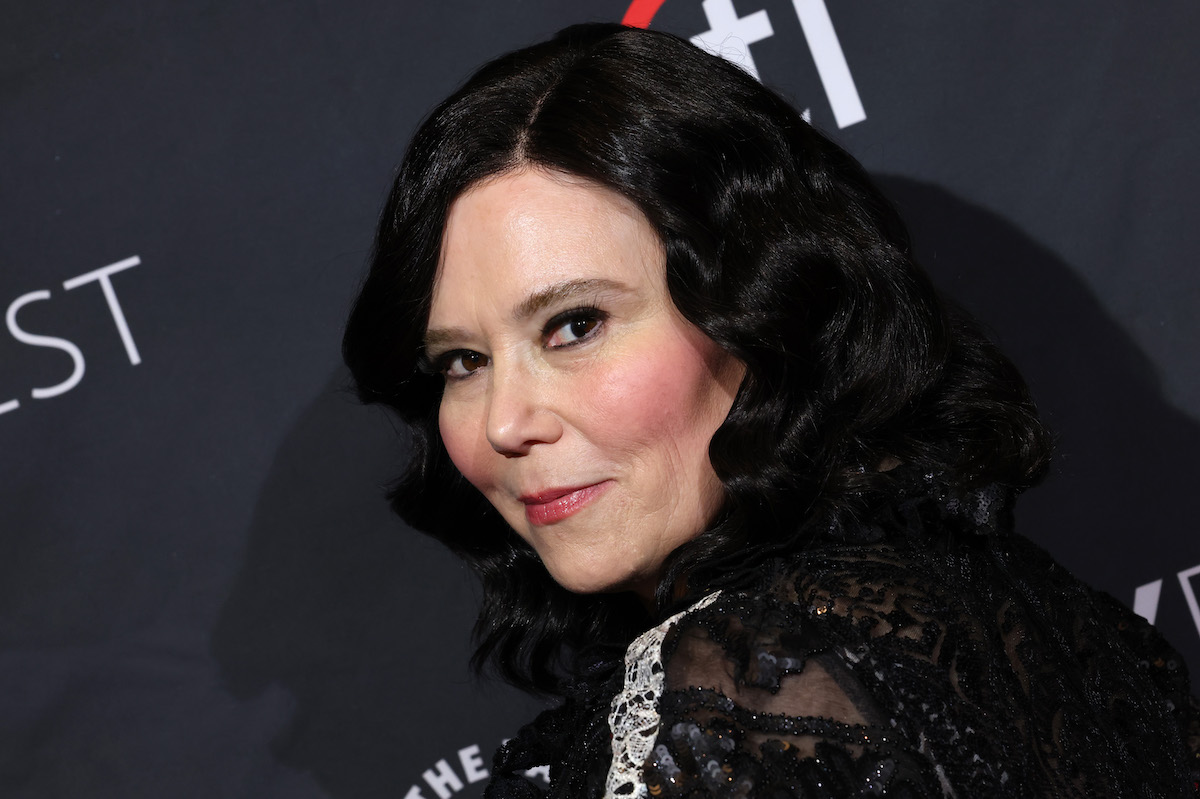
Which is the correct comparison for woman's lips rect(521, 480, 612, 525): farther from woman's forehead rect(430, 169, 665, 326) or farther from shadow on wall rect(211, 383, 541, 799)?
shadow on wall rect(211, 383, 541, 799)

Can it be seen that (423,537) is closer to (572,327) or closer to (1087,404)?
(572,327)

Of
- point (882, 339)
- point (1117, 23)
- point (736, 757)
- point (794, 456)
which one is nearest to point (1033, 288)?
point (1117, 23)

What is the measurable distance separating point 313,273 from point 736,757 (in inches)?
53.8

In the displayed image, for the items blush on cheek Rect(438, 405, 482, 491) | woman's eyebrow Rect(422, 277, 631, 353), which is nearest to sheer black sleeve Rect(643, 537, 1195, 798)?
woman's eyebrow Rect(422, 277, 631, 353)

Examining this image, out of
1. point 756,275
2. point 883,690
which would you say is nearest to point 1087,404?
point 756,275

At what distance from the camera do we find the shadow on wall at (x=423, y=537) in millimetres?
1973

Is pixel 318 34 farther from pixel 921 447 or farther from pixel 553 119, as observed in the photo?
pixel 921 447

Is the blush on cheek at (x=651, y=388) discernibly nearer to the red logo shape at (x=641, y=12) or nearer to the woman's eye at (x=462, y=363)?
the woman's eye at (x=462, y=363)

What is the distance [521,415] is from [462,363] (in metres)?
0.20

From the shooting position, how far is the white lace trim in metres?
0.90

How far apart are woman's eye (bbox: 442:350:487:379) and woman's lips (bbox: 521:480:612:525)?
0.19m

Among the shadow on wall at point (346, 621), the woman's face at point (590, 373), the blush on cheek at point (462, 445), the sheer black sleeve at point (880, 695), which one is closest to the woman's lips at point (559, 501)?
the woman's face at point (590, 373)

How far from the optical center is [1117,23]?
1.93 meters

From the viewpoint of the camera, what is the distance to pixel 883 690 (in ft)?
2.92
